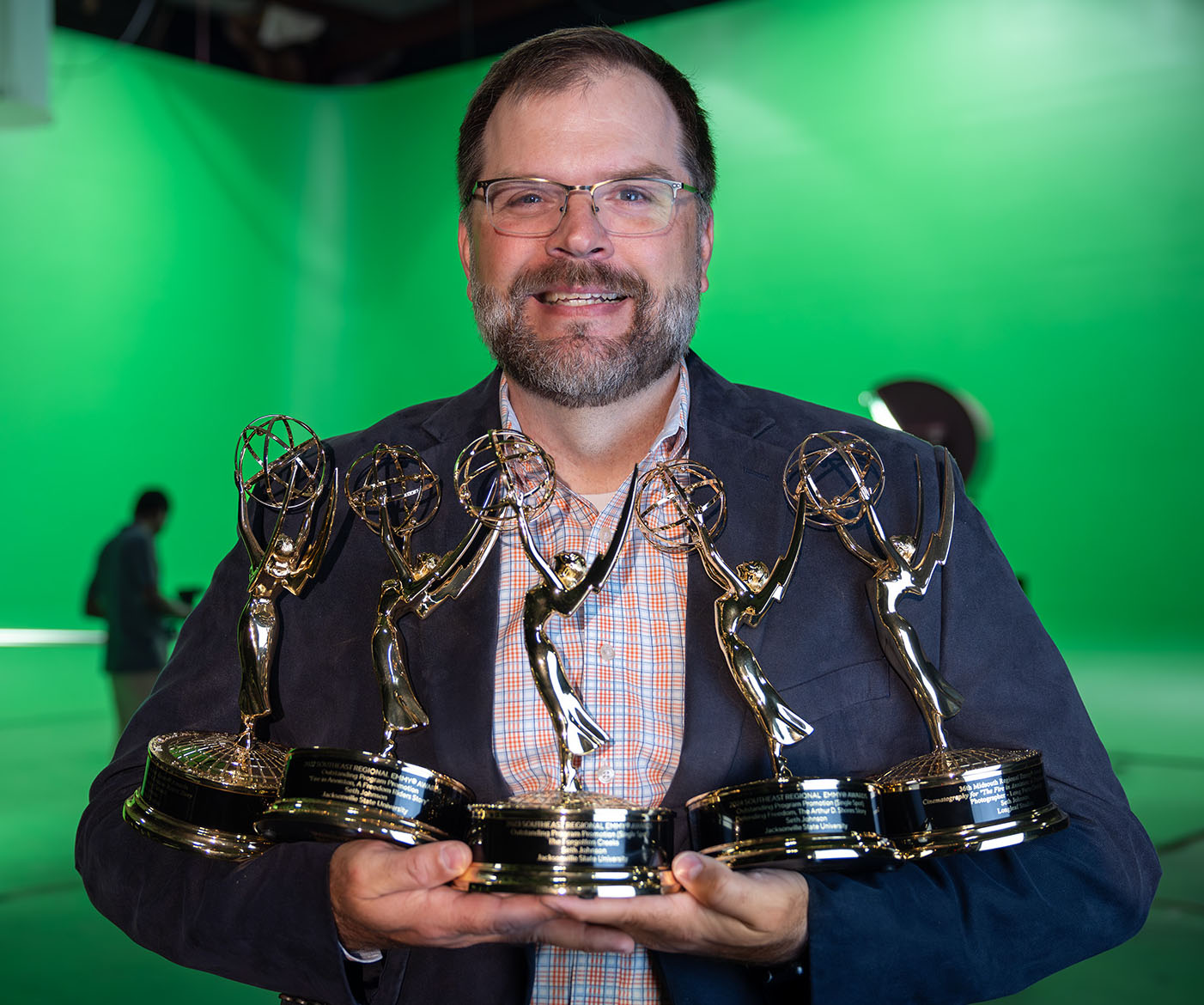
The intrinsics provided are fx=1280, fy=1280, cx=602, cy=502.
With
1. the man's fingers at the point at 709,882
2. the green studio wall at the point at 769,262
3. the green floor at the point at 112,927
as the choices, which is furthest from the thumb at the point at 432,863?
the green studio wall at the point at 769,262

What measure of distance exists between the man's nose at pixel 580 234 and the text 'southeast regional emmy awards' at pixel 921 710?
0.34 m

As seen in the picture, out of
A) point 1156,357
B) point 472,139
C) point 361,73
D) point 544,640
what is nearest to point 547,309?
point 472,139

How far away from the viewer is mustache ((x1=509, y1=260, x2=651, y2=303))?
4.85 feet

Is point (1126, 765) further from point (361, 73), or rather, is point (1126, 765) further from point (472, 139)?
point (361, 73)

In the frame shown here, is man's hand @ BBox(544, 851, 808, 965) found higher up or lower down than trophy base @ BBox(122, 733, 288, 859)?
lower down

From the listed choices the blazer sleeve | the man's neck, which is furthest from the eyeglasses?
the blazer sleeve

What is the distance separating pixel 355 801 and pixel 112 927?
3.95 meters

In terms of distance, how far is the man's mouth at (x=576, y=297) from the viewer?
1.49m

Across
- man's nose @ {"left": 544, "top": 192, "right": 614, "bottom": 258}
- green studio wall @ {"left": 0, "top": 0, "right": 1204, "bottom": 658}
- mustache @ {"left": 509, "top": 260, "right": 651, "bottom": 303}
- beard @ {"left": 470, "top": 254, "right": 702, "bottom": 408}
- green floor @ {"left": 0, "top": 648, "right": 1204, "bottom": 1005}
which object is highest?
green studio wall @ {"left": 0, "top": 0, "right": 1204, "bottom": 658}

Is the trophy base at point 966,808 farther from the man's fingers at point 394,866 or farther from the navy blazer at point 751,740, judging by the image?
the man's fingers at point 394,866

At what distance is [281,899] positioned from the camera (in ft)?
4.24

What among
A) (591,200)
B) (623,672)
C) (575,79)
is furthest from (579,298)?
→ (623,672)

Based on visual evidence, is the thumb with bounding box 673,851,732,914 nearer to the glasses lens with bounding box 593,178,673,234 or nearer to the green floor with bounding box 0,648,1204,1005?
the glasses lens with bounding box 593,178,673,234

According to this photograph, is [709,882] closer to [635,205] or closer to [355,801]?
[355,801]
